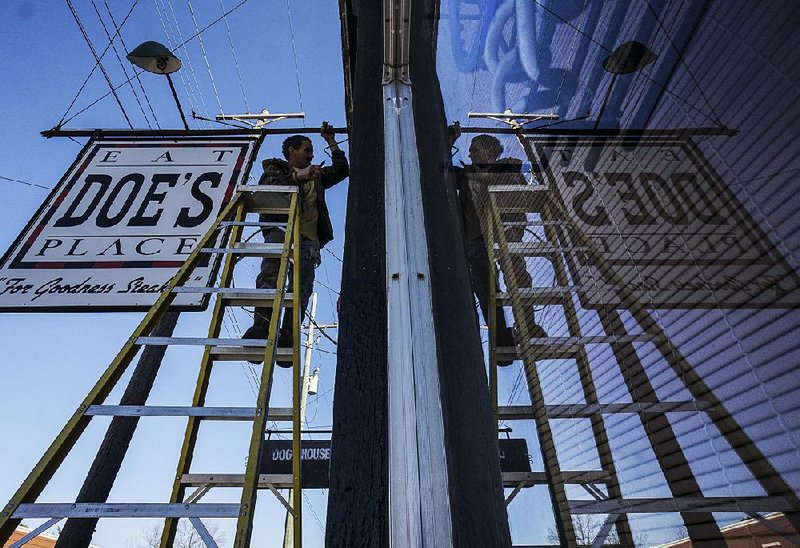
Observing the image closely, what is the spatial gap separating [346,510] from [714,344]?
2.13 ft

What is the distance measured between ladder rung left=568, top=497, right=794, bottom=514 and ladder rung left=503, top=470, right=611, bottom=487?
0.04m

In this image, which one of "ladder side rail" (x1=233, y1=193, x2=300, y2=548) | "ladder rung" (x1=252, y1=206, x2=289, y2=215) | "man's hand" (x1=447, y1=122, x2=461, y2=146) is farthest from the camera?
"ladder rung" (x1=252, y1=206, x2=289, y2=215)

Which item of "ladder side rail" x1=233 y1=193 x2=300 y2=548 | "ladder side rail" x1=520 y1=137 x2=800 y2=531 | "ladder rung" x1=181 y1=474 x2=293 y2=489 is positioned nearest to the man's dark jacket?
"ladder side rail" x1=233 y1=193 x2=300 y2=548

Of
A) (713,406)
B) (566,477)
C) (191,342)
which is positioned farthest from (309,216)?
(713,406)

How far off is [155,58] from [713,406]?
Result: 490cm

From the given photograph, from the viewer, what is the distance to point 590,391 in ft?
3.41

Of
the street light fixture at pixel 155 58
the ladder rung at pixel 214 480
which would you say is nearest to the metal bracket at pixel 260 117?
the street light fixture at pixel 155 58

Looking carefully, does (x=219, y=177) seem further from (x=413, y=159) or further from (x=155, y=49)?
(x=413, y=159)

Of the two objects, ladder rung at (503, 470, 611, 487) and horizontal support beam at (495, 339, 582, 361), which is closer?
ladder rung at (503, 470, 611, 487)

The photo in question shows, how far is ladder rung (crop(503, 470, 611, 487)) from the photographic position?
0.97 m

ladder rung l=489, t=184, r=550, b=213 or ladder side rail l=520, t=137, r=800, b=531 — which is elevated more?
ladder rung l=489, t=184, r=550, b=213

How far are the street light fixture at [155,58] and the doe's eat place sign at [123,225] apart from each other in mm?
993

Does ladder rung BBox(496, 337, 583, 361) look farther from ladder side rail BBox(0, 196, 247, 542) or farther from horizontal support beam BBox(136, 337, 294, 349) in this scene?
ladder side rail BBox(0, 196, 247, 542)

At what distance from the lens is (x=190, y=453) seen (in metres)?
2.04
